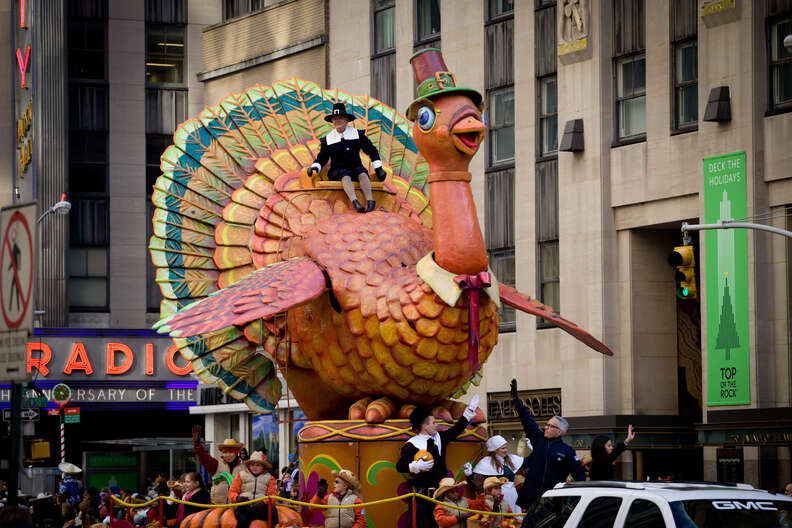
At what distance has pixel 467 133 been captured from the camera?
1611 centimetres

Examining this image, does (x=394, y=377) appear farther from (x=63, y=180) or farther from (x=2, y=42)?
(x=2, y=42)

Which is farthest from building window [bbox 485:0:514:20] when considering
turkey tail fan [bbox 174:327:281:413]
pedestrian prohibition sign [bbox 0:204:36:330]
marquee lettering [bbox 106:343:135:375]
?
pedestrian prohibition sign [bbox 0:204:36:330]

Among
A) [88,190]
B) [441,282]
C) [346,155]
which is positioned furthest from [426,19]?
[441,282]

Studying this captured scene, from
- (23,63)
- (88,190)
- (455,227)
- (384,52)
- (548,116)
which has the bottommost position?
(455,227)

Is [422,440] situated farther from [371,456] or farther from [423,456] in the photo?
[371,456]

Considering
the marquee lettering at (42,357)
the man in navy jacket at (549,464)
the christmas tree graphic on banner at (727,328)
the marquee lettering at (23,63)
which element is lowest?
the man in navy jacket at (549,464)

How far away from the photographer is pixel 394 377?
16.7m

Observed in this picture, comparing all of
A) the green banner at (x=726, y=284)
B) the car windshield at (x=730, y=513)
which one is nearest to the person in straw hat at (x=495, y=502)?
the car windshield at (x=730, y=513)

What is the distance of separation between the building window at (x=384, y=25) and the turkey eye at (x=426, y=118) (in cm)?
2615

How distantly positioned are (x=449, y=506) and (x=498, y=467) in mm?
1900

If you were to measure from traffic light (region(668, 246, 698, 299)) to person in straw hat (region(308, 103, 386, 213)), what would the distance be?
6.62 meters

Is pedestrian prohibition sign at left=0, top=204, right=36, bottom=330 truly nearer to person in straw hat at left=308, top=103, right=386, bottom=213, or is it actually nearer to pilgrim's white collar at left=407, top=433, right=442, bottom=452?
pilgrim's white collar at left=407, top=433, right=442, bottom=452

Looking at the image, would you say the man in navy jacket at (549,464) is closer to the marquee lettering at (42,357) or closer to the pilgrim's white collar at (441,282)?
the pilgrim's white collar at (441,282)

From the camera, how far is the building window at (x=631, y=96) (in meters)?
33.9
